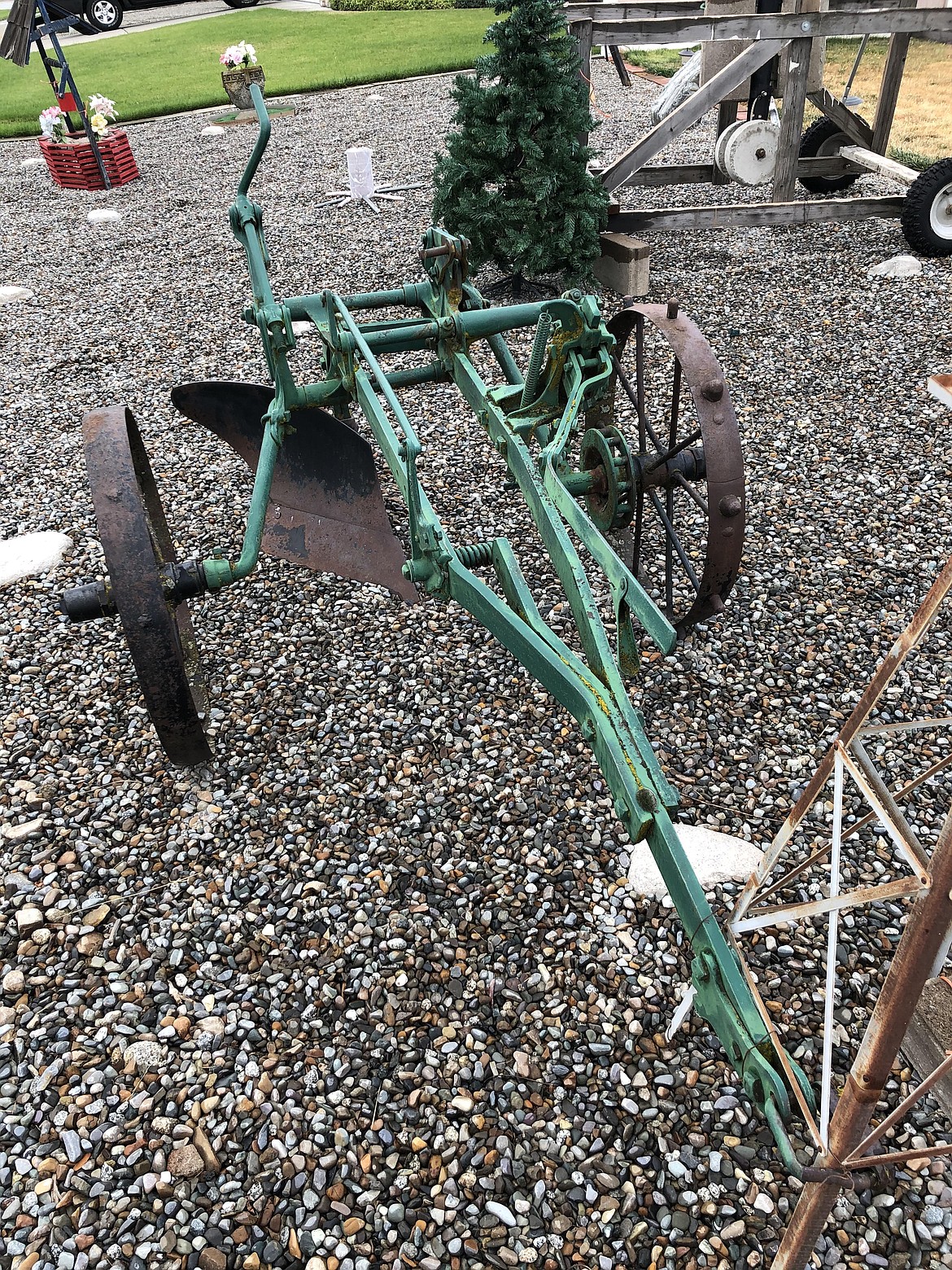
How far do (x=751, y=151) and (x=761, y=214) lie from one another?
65 cm

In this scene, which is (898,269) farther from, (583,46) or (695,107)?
(583,46)

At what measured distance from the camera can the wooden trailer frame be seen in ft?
20.7

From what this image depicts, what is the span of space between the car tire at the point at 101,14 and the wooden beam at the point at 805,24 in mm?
21075

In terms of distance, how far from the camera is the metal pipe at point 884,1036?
1.30 m

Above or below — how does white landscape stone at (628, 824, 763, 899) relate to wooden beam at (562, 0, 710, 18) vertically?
below

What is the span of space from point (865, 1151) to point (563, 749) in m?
1.76

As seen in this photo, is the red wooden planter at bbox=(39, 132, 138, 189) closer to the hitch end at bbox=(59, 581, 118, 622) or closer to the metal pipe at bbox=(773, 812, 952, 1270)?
the hitch end at bbox=(59, 581, 118, 622)

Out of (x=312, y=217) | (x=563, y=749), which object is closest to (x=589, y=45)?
(x=312, y=217)

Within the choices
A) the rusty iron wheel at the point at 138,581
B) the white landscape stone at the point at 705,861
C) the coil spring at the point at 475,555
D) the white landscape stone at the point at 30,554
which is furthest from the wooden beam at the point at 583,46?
the white landscape stone at the point at 705,861

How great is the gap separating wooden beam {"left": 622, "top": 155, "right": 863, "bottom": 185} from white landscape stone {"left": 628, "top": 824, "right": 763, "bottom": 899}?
7.04 m

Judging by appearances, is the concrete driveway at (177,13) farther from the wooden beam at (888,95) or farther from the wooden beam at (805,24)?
the wooden beam at (805,24)

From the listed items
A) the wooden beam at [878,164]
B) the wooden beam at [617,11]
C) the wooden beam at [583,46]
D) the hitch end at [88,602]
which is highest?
the wooden beam at [617,11]

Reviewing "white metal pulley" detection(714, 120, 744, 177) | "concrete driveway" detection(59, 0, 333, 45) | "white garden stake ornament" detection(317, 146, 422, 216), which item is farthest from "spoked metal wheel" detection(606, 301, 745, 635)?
"concrete driveway" detection(59, 0, 333, 45)

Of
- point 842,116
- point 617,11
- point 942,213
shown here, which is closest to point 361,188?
point 617,11
